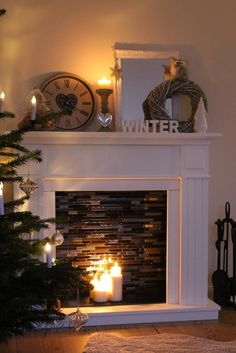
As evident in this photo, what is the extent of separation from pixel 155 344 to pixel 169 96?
1.59m

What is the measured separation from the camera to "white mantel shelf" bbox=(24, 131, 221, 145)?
3027mm

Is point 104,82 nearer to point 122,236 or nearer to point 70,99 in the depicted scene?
point 70,99

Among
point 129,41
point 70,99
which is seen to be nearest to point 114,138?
point 70,99

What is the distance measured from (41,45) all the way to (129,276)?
1658 millimetres

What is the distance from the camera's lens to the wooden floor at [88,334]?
2.78 metres

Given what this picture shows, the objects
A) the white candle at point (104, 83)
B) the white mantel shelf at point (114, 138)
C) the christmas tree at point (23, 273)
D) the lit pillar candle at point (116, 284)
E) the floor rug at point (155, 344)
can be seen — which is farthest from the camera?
the white candle at point (104, 83)

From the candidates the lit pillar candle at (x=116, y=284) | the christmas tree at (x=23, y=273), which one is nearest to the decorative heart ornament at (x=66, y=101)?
the lit pillar candle at (x=116, y=284)

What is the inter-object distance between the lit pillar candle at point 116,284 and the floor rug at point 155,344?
388 mm

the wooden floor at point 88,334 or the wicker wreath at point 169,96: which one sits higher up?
the wicker wreath at point 169,96

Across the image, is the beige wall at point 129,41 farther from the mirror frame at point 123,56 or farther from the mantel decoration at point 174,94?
the mantel decoration at point 174,94

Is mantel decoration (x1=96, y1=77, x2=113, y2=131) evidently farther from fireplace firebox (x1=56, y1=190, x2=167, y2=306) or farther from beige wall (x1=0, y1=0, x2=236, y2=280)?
fireplace firebox (x1=56, y1=190, x2=167, y2=306)

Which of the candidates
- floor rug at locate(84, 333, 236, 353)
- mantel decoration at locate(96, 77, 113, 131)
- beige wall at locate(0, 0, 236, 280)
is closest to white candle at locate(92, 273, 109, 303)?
floor rug at locate(84, 333, 236, 353)

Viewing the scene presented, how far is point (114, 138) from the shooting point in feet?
10.2

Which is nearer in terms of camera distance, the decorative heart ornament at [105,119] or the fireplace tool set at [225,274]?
the decorative heart ornament at [105,119]
